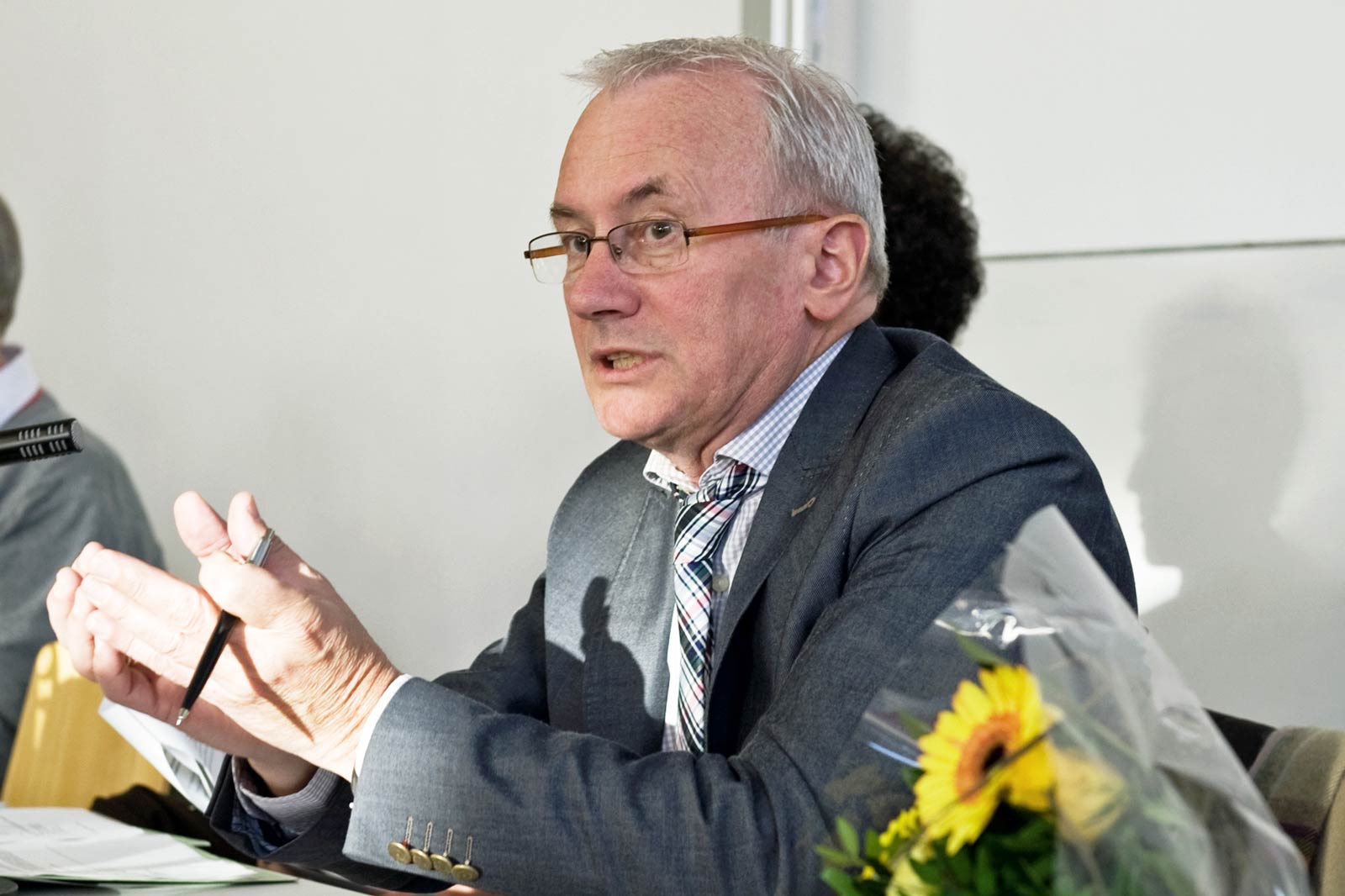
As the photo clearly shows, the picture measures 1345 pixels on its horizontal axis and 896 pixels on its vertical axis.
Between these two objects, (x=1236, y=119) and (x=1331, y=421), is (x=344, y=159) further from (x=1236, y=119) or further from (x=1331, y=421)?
(x=1331, y=421)

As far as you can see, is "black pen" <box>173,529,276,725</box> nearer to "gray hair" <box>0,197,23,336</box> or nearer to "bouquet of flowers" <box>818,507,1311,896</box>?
"bouquet of flowers" <box>818,507,1311,896</box>

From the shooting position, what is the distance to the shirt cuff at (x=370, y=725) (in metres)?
1.05

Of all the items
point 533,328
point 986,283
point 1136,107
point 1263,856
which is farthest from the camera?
point 533,328

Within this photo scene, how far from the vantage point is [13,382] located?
2.59m

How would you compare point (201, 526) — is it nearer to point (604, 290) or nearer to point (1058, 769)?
point (604, 290)

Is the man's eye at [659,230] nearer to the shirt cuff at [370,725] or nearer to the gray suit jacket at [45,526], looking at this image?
the shirt cuff at [370,725]

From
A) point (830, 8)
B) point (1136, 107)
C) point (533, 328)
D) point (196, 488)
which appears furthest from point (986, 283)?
point (196, 488)

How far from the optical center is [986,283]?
2.32 metres

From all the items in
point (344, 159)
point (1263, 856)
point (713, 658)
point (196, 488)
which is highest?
point (344, 159)

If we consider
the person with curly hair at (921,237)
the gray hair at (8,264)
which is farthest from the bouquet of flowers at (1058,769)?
the gray hair at (8,264)

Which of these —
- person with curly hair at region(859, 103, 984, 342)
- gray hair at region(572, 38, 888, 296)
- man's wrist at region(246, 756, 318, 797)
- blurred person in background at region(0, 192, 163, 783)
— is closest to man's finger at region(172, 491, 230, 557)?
man's wrist at region(246, 756, 318, 797)

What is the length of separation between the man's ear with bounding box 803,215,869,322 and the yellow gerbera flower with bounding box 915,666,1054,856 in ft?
2.88

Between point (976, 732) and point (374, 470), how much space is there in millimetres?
2686

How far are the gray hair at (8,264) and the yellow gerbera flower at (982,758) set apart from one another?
259 cm
